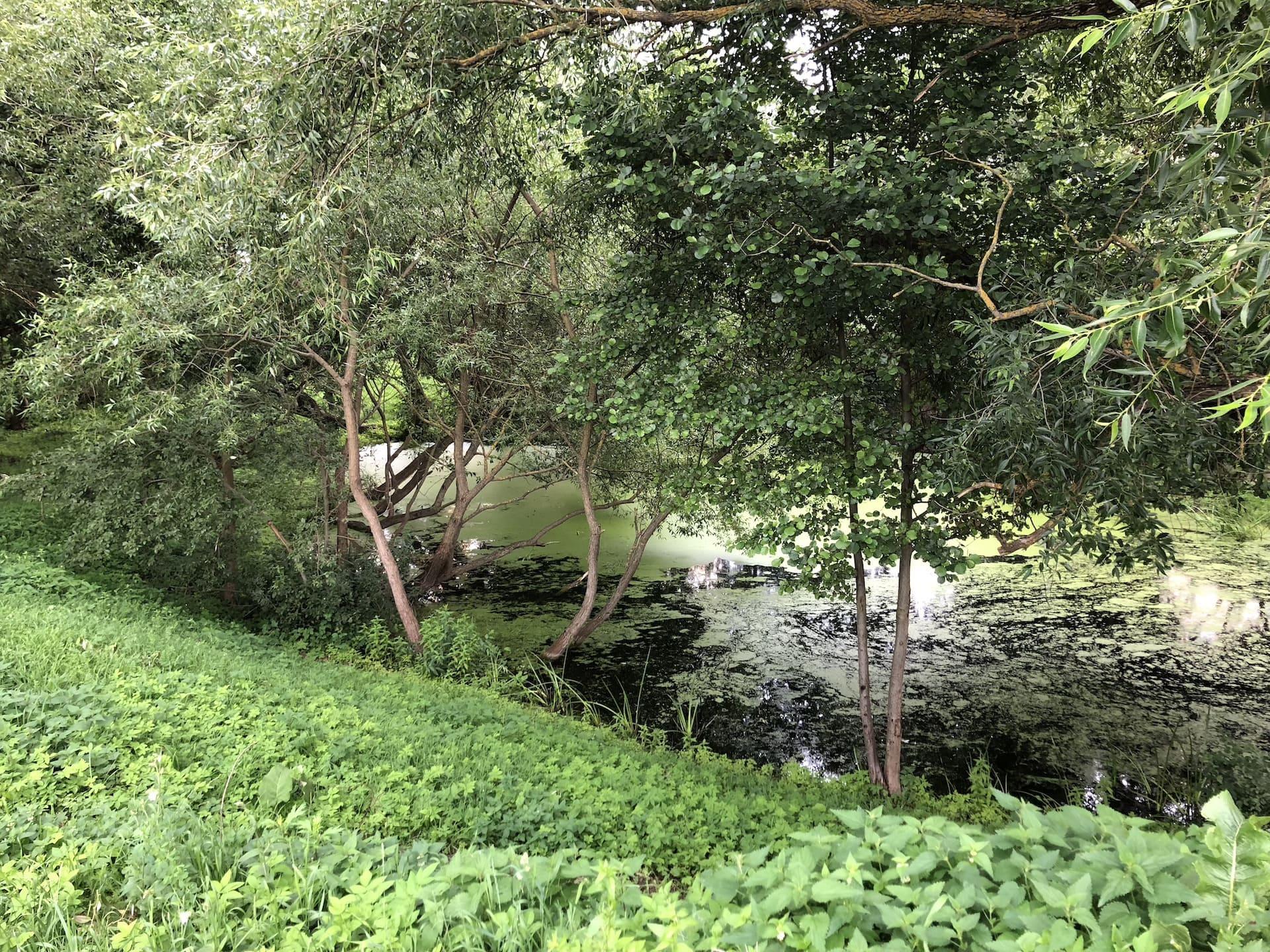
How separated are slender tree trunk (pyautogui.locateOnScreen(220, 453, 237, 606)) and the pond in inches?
138

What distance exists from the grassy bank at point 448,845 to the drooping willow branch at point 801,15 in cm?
388

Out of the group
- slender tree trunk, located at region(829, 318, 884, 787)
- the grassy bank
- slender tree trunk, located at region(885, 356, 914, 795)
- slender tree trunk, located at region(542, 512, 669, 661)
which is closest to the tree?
the grassy bank

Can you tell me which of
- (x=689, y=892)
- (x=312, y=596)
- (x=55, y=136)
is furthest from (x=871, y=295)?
(x=55, y=136)

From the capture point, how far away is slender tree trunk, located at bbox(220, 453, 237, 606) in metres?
8.25

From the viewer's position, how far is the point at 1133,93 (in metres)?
5.75

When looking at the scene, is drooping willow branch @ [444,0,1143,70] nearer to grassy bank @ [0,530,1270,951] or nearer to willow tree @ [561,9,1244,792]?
willow tree @ [561,9,1244,792]

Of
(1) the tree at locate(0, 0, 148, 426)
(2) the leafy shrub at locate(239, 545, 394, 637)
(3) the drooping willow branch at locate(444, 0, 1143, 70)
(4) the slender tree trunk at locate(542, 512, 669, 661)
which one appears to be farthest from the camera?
(4) the slender tree trunk at locate(542, 512, 669, 661)

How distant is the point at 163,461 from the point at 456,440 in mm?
3458

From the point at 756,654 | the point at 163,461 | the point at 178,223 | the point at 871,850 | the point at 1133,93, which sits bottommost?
the point at 756,654

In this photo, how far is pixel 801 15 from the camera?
467cm

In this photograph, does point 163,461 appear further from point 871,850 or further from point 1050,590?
point 1050,590

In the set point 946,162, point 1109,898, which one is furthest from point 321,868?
point 946,162

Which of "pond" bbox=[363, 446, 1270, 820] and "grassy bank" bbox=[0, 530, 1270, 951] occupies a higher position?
"grassy bank" bbox=[0, 530, 1270, 951]

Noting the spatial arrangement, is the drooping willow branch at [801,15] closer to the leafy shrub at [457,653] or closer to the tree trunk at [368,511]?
the tree trunk at [368,511]
